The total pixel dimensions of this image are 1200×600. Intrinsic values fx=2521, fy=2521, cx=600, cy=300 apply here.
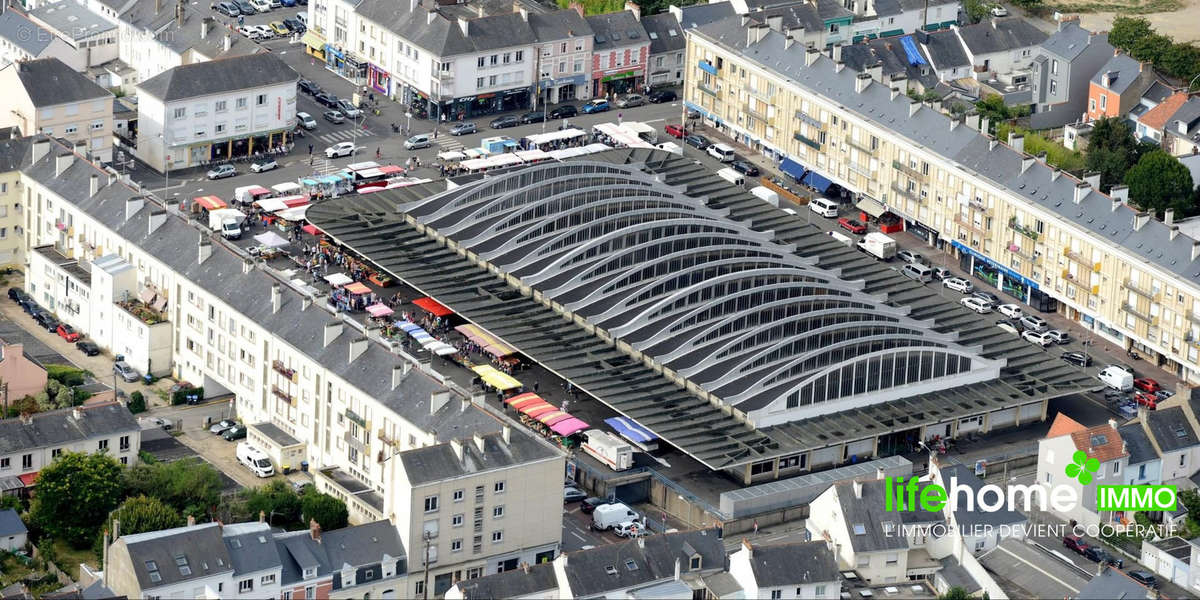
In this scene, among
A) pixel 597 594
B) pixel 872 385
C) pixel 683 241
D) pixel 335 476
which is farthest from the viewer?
pixel 683 241

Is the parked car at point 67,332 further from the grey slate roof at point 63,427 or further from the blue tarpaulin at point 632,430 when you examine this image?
the blue tarpaulin at point 632,430

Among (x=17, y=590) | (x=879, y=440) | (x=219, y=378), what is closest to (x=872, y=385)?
(x=879, y=440)

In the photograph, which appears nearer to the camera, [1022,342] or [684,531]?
[684,531]

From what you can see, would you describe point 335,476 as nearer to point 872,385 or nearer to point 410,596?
point 410,596

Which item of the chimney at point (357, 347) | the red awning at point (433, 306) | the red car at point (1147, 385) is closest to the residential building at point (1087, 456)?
the red car at point (1147, 385)

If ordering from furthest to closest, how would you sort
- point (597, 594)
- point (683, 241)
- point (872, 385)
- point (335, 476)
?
point (683, 241)
point (872, 385)
point (335, 476)
point (597, 594)

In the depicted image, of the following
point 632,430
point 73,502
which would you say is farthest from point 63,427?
point 632,430
